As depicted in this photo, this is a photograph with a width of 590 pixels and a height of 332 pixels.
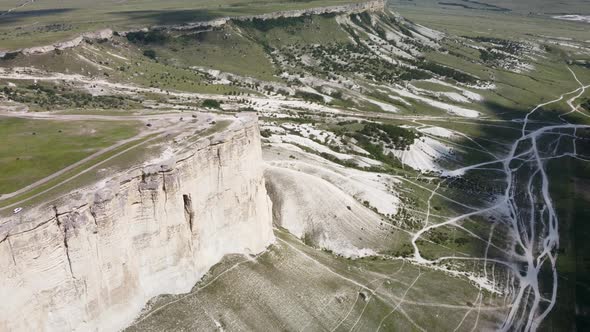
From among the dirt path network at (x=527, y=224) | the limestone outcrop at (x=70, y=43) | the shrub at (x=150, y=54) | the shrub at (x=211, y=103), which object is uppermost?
the limestone outcrop at (x=70, y=43)

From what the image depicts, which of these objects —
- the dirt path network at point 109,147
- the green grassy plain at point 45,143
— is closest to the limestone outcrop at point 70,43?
the dirt path network at point 109,147

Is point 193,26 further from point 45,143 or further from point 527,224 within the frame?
point 527,224

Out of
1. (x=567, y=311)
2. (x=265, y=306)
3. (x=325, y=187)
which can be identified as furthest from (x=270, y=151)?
(x=567, y=311)

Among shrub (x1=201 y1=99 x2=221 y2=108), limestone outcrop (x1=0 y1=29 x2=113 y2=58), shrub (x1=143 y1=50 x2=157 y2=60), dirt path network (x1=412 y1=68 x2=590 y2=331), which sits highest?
limestone outcrop (x1=0 y1=29 x2=113 y2=58)

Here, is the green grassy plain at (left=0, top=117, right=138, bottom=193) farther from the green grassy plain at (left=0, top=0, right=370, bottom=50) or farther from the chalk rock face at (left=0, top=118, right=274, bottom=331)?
the green grassy plain at (left=0, top=0, right=370, bottom=50)

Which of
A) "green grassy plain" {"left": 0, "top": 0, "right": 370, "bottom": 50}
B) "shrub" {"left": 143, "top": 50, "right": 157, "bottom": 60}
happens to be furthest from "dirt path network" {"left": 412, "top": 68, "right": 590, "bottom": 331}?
"green grassy plain" {"left": 0, "top": 0, "right": 370, "bottom": 50}

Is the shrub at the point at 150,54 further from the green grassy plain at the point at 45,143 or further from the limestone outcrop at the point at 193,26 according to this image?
the green grassy plain at the point at 45,143

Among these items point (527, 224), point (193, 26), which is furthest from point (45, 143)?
point (193, 26)
